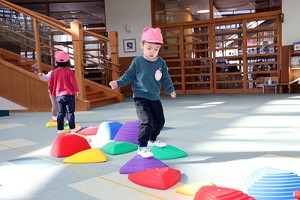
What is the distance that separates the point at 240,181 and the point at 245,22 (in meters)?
7.91

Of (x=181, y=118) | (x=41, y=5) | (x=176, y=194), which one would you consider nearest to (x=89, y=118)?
(x=181, y=118)

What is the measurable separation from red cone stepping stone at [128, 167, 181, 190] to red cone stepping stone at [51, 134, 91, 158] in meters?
0.93

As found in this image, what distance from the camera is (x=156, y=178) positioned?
2111 mm

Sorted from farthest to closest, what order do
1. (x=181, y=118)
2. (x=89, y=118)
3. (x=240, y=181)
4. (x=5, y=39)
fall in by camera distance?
(x=5, y=39), (x=89, y=118), (x=181, y=118), (x=240, y=181)

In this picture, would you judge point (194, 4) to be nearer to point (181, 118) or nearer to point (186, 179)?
point (181, 118)

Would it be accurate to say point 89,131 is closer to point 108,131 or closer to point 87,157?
point 108,131

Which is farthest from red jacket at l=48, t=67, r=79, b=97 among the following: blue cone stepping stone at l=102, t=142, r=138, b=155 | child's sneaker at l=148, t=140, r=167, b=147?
child's sneaker at l=148, t=140, r=167, b=147

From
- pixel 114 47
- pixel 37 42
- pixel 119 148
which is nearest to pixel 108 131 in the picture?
pixel 119 148

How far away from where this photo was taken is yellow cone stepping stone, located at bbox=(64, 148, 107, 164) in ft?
8.95

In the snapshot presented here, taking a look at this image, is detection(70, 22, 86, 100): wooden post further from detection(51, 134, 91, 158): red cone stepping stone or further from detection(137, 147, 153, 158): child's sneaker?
detection(137, 147, 153, 158): child's sneaker

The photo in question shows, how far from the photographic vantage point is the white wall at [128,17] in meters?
10.5

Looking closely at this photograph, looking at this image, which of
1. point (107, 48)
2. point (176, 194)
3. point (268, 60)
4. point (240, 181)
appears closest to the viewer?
point (176, 194)

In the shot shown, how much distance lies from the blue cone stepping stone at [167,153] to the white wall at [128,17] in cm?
797

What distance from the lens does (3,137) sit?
4.02 m
